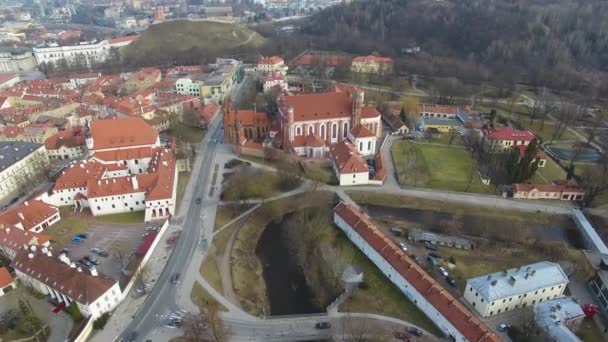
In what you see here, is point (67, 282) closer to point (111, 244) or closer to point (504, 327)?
point (111, 244)

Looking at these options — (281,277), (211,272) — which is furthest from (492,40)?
(211,272)

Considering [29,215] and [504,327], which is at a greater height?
[29,215]

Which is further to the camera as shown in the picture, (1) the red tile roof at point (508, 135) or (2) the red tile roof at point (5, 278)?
(1) the red tile roof at point (508, 135)

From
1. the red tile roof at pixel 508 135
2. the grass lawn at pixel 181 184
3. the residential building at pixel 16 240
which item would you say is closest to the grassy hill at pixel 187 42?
the grass lawn at pixel 181 184

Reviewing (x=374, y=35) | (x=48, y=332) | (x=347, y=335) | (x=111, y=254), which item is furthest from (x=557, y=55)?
(x=48, y=332)

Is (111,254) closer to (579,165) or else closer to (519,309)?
(519,309)

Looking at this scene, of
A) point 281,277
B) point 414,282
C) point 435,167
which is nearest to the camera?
point 414,282

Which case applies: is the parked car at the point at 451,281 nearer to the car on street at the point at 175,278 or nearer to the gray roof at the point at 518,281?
the gray roof at the point at 518,281
